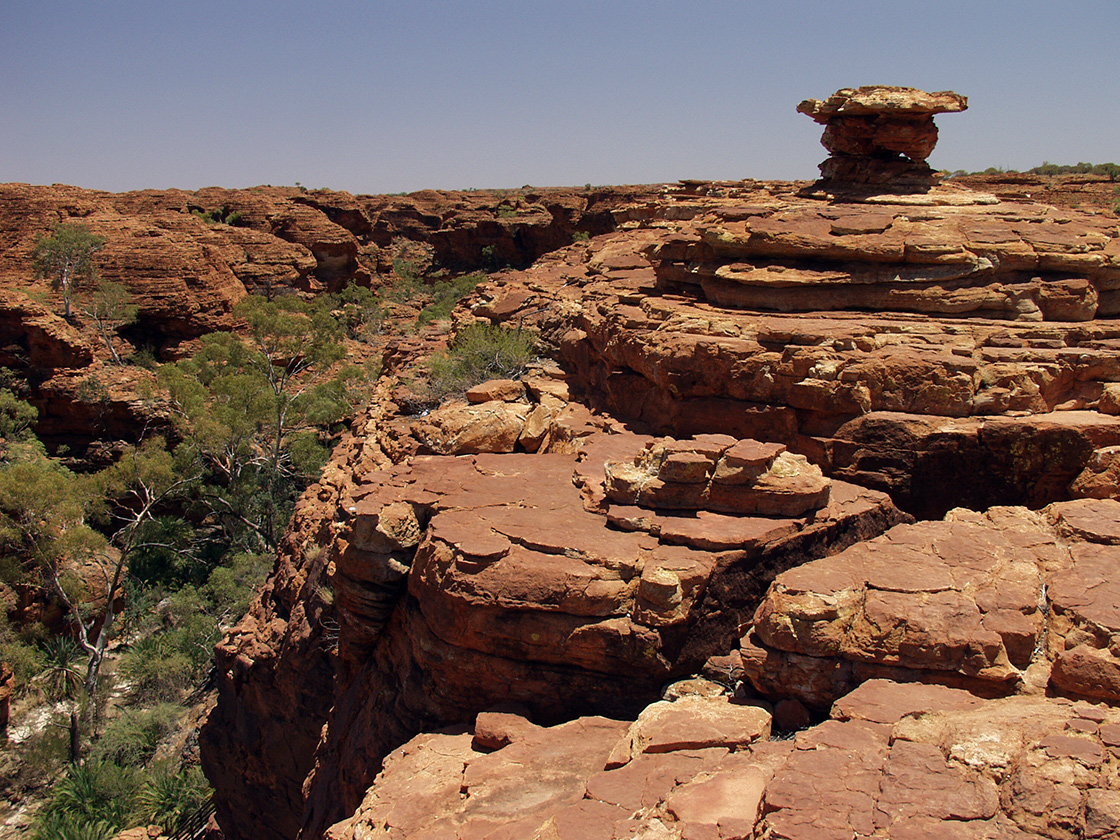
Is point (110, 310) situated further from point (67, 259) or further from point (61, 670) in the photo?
point (61, 670)

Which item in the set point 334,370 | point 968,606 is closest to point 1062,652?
point 968,606

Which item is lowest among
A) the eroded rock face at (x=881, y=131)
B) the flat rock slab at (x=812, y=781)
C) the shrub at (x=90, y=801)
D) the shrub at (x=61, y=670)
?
the shrub at (x=90, y=801)

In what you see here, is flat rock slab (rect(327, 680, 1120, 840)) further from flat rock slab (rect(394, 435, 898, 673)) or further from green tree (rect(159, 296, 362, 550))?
green tree (rect(159, 296, 362, 550))

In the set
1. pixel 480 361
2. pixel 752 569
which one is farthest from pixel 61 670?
pixel 752 569

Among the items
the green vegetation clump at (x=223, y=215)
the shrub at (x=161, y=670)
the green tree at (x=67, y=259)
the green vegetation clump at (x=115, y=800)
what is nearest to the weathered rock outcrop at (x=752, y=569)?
the green vegetation clump at (x=115, y=800)

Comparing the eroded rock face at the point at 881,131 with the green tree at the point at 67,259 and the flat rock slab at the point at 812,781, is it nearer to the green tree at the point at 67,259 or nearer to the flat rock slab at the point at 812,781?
the flat rock slab at the point at 812,781

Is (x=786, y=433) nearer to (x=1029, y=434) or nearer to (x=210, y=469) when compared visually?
(x=1029, y=434)

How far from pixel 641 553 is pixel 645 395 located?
3.67 m

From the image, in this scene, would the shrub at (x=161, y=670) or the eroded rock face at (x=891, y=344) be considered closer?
the eroded rock face at (x=891, y=344)

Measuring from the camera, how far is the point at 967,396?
7.30m

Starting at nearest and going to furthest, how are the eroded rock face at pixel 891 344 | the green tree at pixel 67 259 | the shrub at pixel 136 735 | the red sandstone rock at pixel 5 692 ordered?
1. the eroded rock face at pixel 891 344
2. the shrub at pixel 136 735
3. the red sandstone rock at pixel 5 692
4. the green tree at pixel 67 259

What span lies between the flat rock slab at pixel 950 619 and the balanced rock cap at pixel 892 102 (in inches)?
291

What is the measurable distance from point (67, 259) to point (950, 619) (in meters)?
31.1

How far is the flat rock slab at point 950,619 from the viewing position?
179 inches
